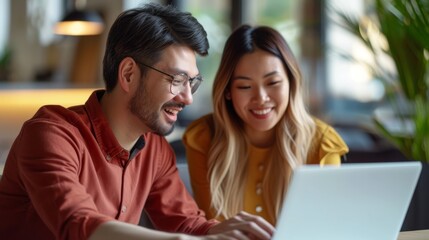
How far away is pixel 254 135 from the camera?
271cm

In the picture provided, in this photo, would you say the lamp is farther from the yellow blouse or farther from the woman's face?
the woman's face

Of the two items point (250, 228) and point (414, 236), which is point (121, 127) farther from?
point (414, 236)

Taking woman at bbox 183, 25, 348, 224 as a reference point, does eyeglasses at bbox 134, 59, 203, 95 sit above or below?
above

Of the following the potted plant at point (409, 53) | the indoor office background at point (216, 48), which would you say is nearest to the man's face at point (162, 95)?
the potted plant at point (409, 53)

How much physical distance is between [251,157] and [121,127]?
722 millimetres

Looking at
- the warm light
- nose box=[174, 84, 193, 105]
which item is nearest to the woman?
nose box=[174, 84, 193, 105]

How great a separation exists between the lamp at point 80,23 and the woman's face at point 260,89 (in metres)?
4.23

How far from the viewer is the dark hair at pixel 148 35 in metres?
2.06

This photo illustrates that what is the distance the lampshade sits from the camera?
662 cm

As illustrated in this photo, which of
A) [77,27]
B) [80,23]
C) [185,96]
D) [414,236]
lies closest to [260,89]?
[185,96]

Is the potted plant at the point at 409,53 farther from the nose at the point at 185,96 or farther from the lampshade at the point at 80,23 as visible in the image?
the lampshade at the point at 80,23

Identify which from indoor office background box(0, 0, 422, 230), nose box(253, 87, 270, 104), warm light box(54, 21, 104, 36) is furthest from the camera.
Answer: indoor office background box(0, 0, 422, 230)

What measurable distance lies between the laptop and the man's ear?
67cm

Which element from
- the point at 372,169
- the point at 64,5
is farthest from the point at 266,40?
the point at 64,5
